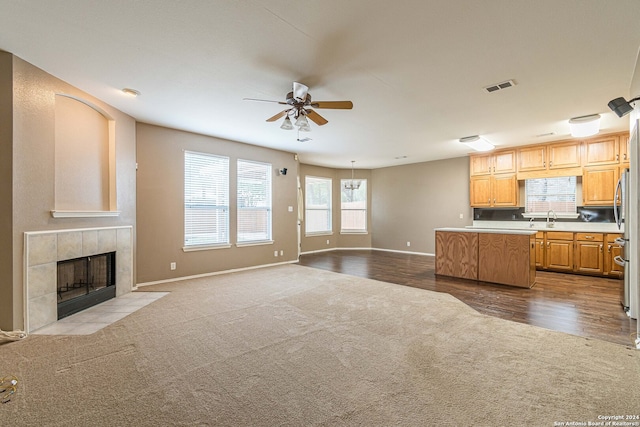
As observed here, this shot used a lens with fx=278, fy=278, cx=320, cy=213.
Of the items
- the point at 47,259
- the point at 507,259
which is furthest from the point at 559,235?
the point at 47,259

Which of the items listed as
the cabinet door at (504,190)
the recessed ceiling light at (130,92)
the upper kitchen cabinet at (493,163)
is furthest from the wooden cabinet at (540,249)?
the recessed ceiling light at (130,92)

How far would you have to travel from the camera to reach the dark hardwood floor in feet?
9.87

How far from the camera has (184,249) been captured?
5.15 metres

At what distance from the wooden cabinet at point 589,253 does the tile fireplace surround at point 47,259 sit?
822cm

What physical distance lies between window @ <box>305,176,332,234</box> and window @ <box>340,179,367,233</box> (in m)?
0.54

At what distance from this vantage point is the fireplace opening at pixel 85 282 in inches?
135

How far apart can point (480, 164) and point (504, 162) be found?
0.51 m

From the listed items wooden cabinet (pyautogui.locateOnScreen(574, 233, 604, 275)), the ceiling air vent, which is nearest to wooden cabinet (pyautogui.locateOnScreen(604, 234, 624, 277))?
wooden cabinet (pyautogui.locateOnScreen(574, 233, 604, 275))

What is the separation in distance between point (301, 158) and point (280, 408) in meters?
6.68

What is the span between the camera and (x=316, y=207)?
29.6 feet

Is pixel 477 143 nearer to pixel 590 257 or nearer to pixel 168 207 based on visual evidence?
pixel 590 257

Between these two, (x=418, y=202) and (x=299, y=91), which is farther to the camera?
(x=418, y=202)

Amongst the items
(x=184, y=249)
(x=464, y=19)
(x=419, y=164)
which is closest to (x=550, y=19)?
(x=464, y=19)

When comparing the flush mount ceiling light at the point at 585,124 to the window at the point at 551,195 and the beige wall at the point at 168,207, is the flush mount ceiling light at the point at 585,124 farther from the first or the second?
the beige wall at the point at 168,207
